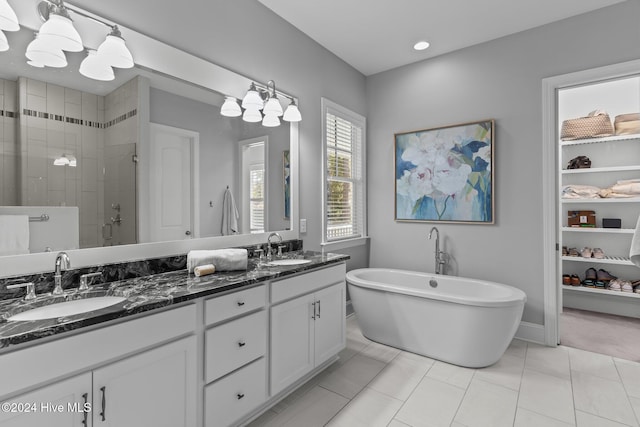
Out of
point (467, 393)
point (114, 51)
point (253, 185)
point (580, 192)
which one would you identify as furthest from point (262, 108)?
point (580, 192)

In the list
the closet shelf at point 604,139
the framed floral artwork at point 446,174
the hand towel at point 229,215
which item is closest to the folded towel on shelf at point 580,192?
the closet shelf at point 604,139

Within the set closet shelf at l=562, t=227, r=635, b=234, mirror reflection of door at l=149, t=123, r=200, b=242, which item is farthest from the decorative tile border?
closet shelf at l=562, t=227, r=635, b=234

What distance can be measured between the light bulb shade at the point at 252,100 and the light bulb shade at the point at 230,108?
0.06 m

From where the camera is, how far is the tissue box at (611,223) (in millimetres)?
3580

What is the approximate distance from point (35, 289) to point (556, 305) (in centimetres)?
372

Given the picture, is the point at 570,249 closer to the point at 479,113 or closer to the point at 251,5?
the point at 479,113

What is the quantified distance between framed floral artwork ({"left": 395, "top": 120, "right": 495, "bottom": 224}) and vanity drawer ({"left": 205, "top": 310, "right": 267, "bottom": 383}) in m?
2.33

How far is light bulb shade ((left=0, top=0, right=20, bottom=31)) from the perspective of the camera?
1.32 metres

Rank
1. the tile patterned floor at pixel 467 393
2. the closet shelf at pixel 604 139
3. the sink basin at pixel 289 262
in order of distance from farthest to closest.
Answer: the closet shelf at pixel 604 139 → the sink basin at pixel 289 262 → the tile patterned floor at pixel 467 393

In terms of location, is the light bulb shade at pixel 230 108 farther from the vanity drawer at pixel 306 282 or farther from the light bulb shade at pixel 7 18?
the vanity drawer at pixel 306 282

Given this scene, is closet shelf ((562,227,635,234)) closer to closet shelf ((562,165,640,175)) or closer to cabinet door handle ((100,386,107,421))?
closet shelf ((562,165,640,175))

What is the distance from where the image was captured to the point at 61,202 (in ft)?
5.00

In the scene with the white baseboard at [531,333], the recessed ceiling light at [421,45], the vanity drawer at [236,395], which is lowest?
the white baseboard at [531,333]

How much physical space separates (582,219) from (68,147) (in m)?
4.95
